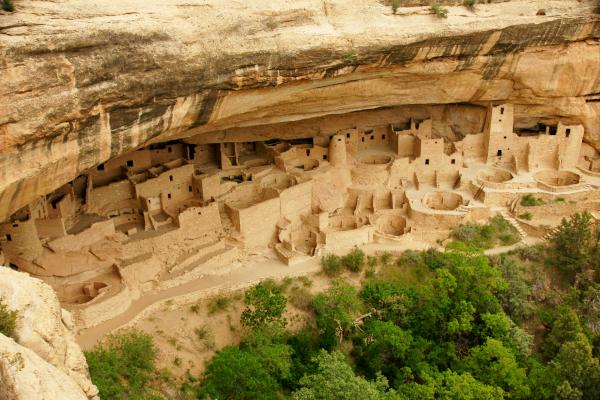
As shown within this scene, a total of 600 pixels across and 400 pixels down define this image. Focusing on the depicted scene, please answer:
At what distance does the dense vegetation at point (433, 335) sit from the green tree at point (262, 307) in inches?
1.0

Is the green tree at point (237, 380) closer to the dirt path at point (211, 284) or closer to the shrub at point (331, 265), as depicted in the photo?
the dirt path at point (211, 284)

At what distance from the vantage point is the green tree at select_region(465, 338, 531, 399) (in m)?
13.2

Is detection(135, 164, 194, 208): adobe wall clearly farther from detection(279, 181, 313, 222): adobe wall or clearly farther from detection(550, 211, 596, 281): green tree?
detection(550, 211, 596, 281): green tree

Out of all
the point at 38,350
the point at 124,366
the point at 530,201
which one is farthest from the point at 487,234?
the point at 38,350

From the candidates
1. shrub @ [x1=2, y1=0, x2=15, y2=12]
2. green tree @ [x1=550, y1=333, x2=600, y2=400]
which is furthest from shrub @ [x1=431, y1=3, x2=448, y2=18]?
shrub @ [x1=2, y1=0, x2=15, y2=12]

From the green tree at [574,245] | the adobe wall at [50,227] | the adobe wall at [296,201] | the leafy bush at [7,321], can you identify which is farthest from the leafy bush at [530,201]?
the leafy bush at [7,321]

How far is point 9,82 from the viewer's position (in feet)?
27.9

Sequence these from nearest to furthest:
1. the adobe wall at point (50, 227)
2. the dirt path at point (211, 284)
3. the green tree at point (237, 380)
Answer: the green tree at point (237, 380) < the dirt path at point (211, 284) < the adobe wall at point (50, 227)

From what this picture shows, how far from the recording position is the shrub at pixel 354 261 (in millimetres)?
15875

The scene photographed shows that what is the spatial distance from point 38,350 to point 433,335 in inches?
454

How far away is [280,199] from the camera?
16.4m

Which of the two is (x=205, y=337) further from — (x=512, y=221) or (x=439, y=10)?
(x=512, y=221)

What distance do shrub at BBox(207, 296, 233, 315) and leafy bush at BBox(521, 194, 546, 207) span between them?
9237 mm

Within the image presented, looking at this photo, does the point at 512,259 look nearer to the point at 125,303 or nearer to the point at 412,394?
the point at 412,394
